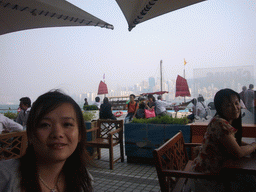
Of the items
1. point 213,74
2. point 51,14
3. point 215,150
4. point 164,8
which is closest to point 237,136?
point 215,150

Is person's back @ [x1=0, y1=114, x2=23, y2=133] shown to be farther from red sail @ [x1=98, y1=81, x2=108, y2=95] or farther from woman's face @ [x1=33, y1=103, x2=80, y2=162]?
red sail @ [x1=98, y1=81, x2=108, y2=95]

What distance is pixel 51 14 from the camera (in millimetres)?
3811

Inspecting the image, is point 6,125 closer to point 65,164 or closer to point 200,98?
point 65,164

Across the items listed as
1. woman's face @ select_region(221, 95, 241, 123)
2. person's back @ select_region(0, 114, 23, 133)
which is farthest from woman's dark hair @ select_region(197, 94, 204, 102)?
person's back @ select_region(0, 114, 23, 133)

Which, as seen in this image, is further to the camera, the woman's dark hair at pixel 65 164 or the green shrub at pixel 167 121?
the green shrub at pixel 167 121

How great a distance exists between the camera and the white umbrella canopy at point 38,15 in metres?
3.40

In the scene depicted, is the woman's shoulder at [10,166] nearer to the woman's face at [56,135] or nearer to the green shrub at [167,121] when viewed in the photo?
the woman's face at [56,135]

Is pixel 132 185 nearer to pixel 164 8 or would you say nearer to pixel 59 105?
pixel 59 105

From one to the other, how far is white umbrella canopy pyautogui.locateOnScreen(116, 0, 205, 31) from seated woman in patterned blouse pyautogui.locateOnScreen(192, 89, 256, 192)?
2.18 m

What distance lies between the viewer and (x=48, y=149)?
2.50 feet

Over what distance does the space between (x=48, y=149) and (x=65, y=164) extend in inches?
9.3

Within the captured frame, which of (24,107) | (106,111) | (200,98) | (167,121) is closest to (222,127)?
(167,121)

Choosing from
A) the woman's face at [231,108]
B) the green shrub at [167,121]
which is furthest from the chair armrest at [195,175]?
the green shrub at [167,121]

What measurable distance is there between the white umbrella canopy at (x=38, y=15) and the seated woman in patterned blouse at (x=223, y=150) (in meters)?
3.18
